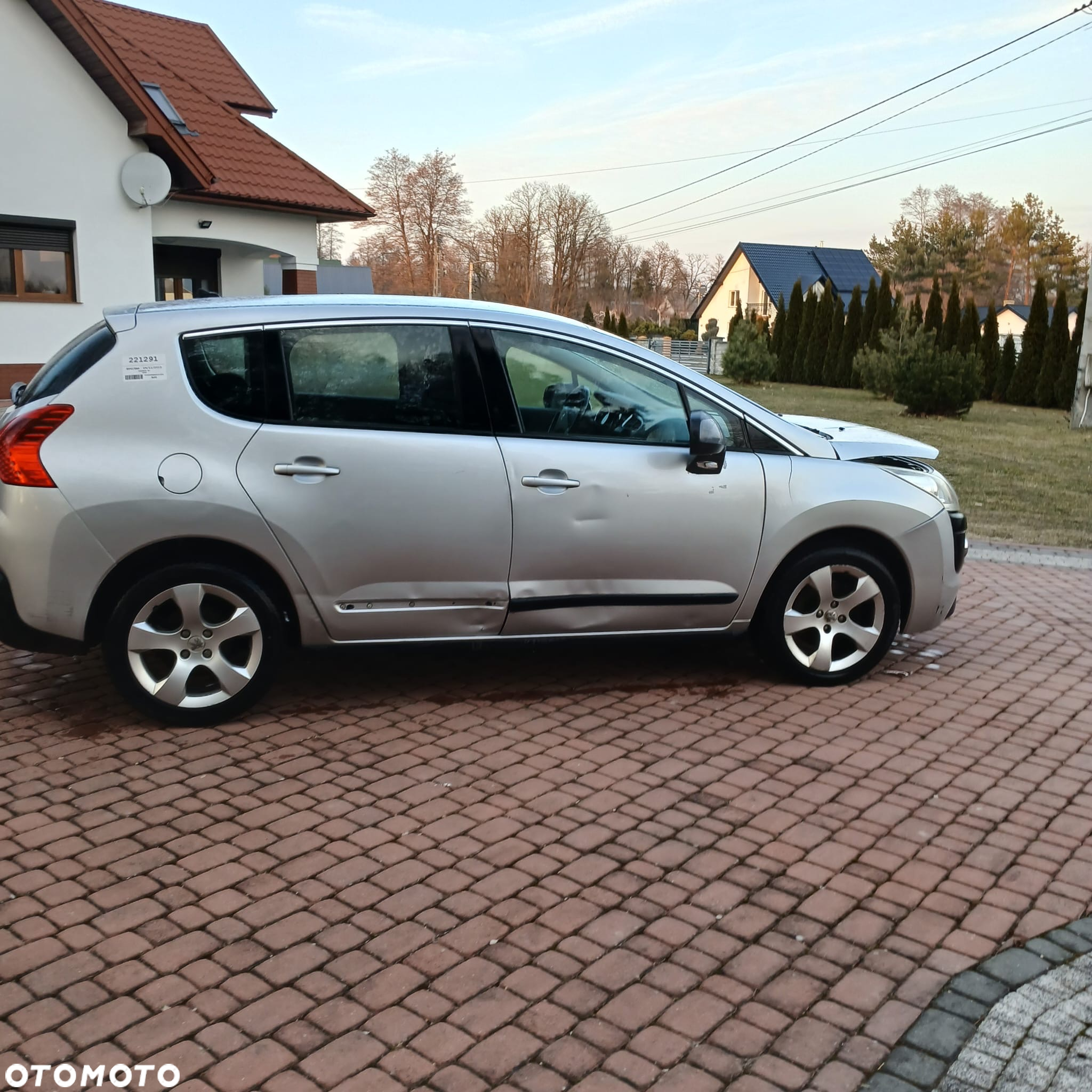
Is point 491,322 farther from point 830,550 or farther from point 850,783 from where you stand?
point 850,783

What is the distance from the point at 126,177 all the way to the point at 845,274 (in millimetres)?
63231

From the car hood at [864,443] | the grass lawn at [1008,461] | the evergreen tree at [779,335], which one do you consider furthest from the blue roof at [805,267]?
the car hood at [864,443]

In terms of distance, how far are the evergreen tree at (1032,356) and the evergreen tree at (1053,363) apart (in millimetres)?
216

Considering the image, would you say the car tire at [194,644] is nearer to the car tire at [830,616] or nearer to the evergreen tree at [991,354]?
the car tire at [830,616]

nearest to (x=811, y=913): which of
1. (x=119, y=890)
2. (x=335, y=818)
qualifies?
(x=335, y=818)

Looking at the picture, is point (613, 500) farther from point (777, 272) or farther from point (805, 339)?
point (777, 272)

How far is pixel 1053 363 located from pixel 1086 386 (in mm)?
7647

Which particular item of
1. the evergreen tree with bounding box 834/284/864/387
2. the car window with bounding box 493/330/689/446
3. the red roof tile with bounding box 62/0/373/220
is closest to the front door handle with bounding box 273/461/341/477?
the car window with bounding box 493/330/689/446

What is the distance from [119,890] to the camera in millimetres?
3547

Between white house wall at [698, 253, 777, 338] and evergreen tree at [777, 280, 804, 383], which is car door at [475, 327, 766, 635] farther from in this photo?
white house wall at [698, 253, 777, 338]

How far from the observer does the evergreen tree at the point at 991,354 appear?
104 ft

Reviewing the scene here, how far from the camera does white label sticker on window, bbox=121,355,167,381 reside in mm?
4691

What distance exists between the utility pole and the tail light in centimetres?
2214

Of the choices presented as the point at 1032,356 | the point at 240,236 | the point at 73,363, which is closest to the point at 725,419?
the point at 73,363
